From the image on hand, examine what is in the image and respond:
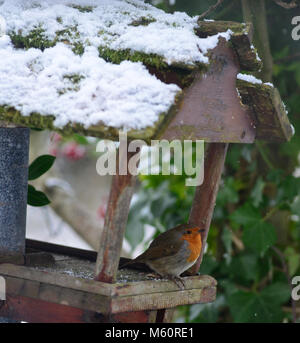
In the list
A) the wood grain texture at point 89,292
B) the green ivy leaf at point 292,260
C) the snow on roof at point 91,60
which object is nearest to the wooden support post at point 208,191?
the wood grain texture at point 89,292

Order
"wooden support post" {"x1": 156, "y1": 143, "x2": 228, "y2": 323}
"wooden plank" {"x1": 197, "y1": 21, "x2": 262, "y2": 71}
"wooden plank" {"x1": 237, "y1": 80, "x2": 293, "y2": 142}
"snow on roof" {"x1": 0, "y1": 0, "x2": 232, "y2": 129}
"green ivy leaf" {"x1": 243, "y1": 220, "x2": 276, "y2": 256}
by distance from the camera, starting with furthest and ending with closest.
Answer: "green ivy leaf" {"x1": 243, "y1": 220, "x2": 276, "y2": 256} < "wooden support post" {"x1": 156, "y1": 143, "x2": 228, "y2": 323} < "wooden plank" {"x1": 237, "y1": 80, "x2": 293, "y2": 142} < "wooden plank" {"x1": 197, "y1": 21, "x2": 262, "y2": 71} < "snow on roof" {"x1": 0, "y1": 0, "x2": 232, "y2": 129}

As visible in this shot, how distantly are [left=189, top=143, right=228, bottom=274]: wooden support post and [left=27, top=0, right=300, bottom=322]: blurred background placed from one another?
1.94ft

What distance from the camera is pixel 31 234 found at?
20.3 ft

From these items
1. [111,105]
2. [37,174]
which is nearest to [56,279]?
[111,105]

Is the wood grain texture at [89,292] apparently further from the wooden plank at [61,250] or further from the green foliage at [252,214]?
the green foliage at [252,214]

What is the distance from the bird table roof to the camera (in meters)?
1.39

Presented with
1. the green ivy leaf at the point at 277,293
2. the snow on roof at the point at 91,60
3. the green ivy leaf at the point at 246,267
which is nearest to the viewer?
the snow on roof at the point at 91,60

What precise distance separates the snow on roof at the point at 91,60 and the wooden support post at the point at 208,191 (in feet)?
1.60

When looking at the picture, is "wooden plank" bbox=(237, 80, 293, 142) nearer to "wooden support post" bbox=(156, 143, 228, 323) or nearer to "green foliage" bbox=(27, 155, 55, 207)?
"wooden support post" bbox=(156, 143, 228, 323)

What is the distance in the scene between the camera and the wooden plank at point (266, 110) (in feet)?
5.74

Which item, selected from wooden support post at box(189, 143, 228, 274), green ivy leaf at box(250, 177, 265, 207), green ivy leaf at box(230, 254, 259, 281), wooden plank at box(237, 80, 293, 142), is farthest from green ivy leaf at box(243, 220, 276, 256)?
wooden plank at box(237, 80, 293, 142)

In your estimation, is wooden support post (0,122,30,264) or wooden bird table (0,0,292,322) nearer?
wooden bird table (0,0,292,322)

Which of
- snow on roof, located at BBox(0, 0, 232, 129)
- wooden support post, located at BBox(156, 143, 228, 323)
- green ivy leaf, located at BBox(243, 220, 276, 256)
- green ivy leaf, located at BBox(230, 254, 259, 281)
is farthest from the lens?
green ivy leaf, located at BBox(230, 254, 259, 281)
